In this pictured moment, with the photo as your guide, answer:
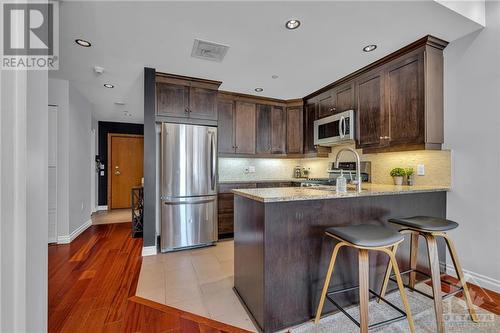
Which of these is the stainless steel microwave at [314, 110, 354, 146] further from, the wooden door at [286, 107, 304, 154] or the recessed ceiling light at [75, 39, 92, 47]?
the recessed ceiling light at [75, 39, 92, 47]

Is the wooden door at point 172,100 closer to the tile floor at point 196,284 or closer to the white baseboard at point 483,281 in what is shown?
the tile floor at point 196,284

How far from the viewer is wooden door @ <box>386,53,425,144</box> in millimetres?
2445

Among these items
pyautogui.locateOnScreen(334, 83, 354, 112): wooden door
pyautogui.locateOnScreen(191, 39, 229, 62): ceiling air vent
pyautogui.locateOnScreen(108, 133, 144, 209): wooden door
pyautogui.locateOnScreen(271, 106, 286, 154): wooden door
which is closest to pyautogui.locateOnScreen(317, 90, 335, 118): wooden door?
pyautogui.locateOnScreen(334, 83, 354, 112): wooden door

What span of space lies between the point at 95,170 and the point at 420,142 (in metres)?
6.87

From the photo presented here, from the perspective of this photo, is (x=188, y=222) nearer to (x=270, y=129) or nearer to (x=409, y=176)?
(x=270, y=129)

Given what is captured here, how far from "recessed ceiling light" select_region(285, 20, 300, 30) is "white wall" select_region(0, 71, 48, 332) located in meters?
2.01

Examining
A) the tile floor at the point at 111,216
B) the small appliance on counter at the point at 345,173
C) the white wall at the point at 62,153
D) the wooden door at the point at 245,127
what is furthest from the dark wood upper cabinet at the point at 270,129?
the tile floor at the point at 111,216

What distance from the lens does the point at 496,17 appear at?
212 centimetres

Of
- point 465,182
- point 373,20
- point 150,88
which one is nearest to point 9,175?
point 373,20

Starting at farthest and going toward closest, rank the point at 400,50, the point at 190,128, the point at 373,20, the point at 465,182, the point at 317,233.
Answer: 1. the point at 190,128
2. the point at 400,50
3. the point at 465,182
4. the point at 373,20
5. the point at 317,233

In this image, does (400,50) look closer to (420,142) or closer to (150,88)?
(420,142)

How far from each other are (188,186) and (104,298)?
62.4 inches

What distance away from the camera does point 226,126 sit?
160 inches

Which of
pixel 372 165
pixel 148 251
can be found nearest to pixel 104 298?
pixel 148 251
